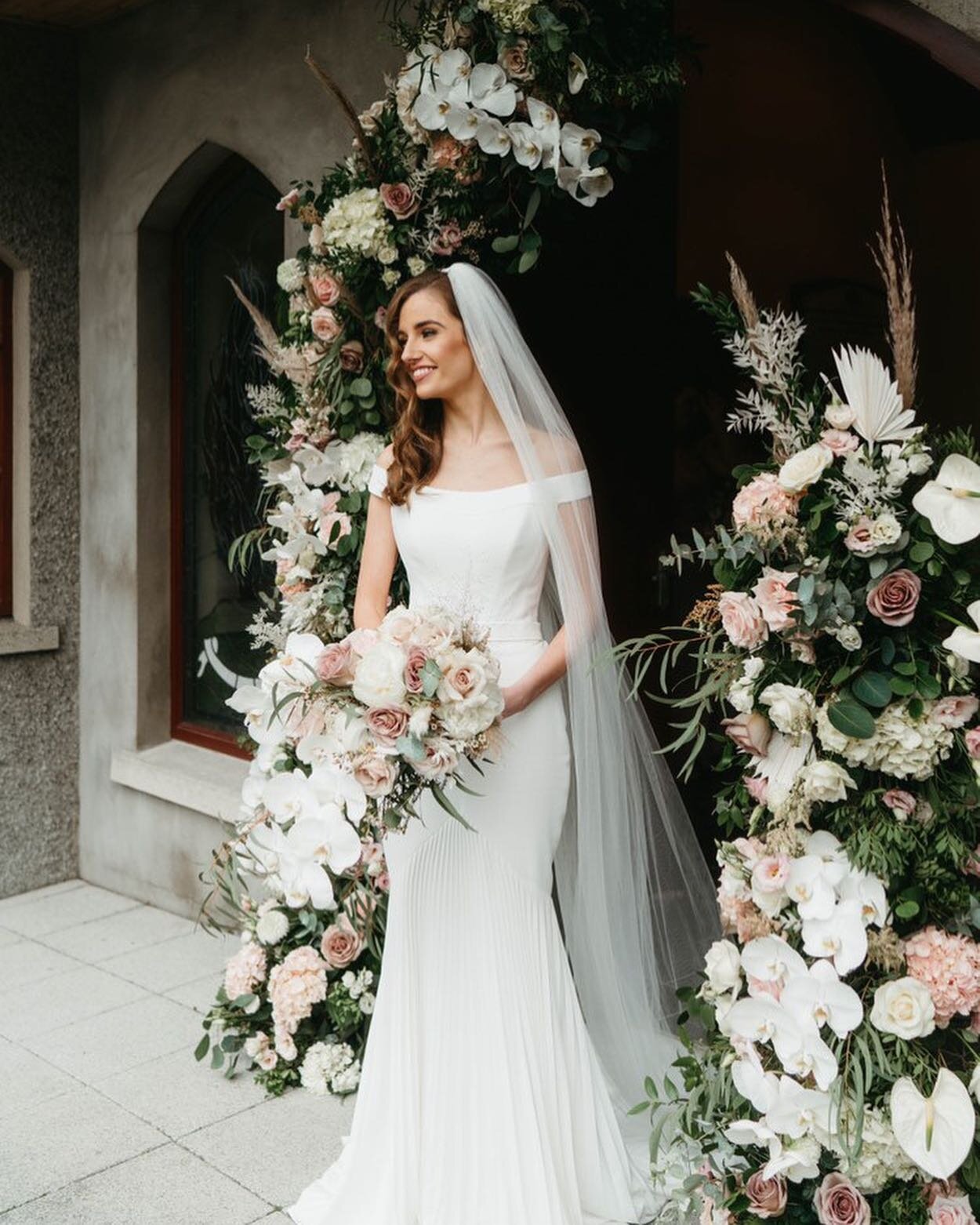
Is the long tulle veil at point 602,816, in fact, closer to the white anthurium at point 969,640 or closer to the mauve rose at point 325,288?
the mauve rose at point 325,288

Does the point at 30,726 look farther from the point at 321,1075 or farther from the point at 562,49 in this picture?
the point at 562,49

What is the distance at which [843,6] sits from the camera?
2789 mm

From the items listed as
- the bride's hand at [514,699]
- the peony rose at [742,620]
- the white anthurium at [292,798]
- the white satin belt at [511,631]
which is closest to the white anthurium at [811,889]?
the peony rose at [742,620]

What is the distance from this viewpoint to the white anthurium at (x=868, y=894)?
7.97ft

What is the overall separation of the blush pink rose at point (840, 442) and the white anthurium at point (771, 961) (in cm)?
95

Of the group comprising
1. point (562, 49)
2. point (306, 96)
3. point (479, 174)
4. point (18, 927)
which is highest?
point (306, 96)

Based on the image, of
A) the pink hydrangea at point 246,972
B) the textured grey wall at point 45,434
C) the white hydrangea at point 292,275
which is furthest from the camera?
the textured grey wall at point 45,434

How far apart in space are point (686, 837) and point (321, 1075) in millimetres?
1446

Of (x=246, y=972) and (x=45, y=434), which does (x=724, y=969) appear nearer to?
(x=246, y=972)

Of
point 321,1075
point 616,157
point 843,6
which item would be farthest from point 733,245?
point 321,1075

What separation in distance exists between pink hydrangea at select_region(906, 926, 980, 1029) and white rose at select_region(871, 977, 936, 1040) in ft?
0.06

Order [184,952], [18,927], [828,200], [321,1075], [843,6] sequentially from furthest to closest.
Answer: [828,200], [18,927], [184,952], [321,1075], [843,6]

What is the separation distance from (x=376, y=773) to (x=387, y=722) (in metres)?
0.10

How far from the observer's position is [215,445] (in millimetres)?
5793
